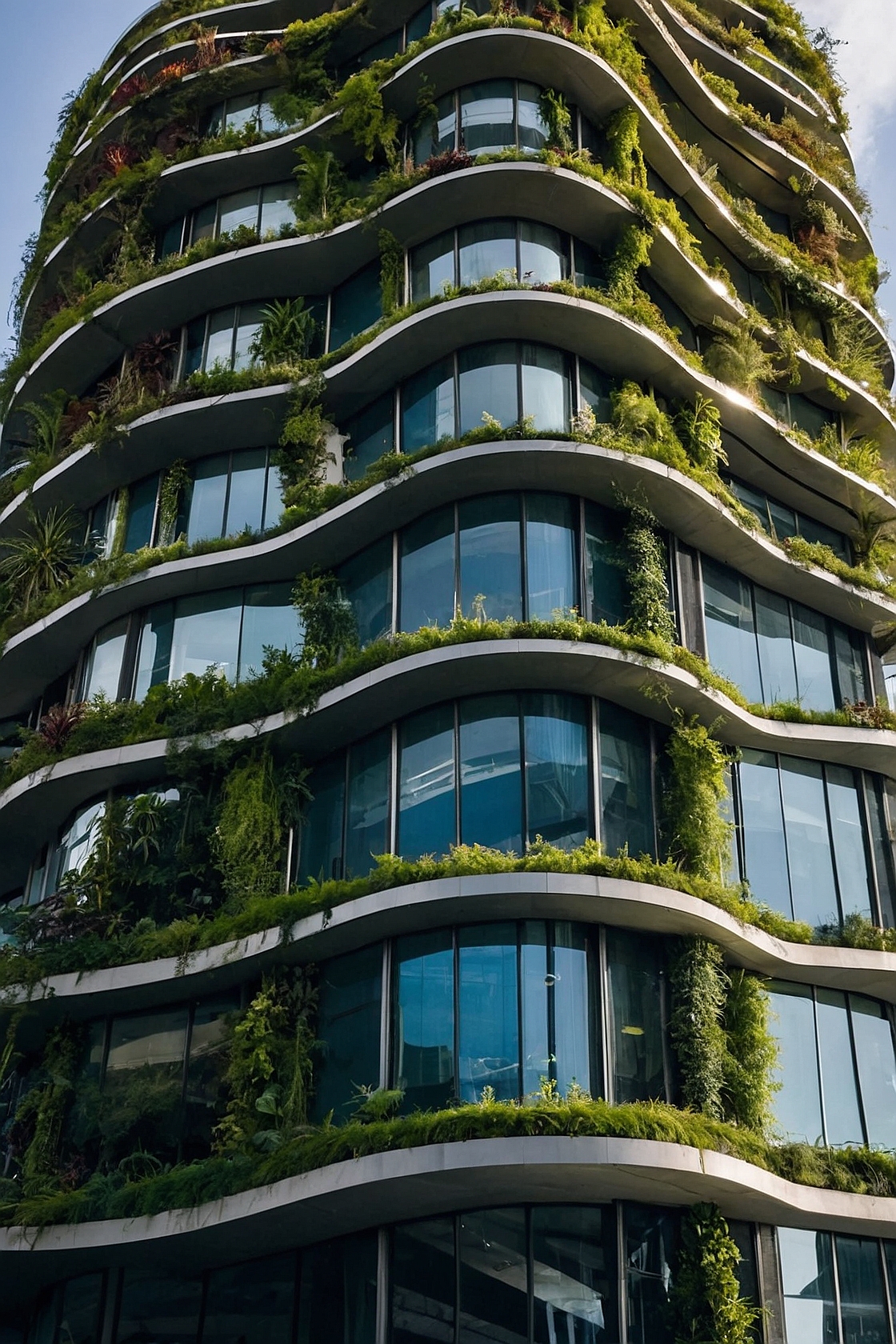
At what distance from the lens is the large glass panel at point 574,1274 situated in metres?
21.0

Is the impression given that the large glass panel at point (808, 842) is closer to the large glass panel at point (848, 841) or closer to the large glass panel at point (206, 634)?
the large glass panel at point (848, 841)

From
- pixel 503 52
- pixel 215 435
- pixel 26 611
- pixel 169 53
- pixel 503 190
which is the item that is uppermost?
pixel 169 53

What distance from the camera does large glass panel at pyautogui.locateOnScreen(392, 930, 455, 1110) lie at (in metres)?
22.6

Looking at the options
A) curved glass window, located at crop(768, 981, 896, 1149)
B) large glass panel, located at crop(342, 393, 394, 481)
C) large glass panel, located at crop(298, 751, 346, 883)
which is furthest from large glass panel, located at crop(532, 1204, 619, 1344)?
large glass panel, located at crop(342, 393, 394, 481)

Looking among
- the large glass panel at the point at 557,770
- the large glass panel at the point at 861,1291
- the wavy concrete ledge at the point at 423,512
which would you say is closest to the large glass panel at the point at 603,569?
the wavy concrete ledge at the point at 423,512

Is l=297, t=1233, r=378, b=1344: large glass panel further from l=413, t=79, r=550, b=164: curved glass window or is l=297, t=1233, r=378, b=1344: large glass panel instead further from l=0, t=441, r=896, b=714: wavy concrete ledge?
l=413, t=79, r=550, b=164: curved glass window

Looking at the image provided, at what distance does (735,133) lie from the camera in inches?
1473

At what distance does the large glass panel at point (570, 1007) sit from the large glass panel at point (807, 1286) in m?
4.21

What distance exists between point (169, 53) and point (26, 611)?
1512cm

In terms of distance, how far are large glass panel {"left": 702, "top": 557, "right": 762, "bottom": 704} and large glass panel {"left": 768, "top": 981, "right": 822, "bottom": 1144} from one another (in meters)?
5.55

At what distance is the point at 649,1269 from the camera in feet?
71.6

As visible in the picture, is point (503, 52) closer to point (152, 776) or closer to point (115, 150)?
point (115, 150)

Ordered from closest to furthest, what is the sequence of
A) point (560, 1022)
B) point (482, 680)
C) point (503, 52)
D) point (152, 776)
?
point (560, 1022), point (482, 680), point (152, 776), point (503, 52)

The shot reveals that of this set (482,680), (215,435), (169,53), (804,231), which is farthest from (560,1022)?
(169,53)
